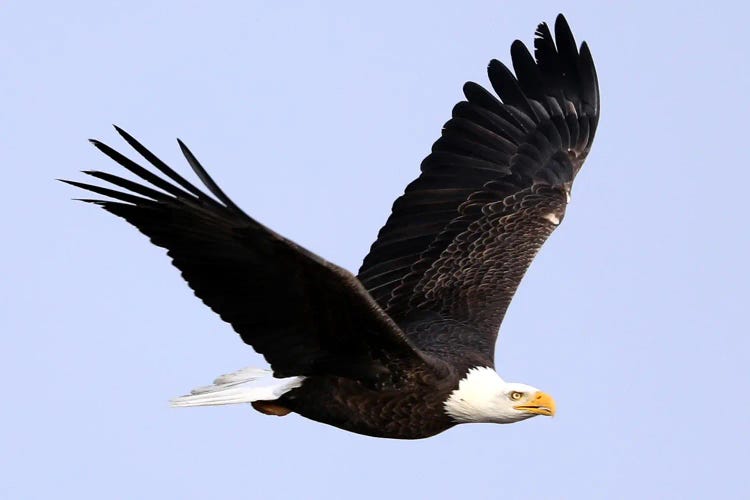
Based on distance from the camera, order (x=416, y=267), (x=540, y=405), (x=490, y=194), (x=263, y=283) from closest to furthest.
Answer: (x=263, y=283) → (x=540, y=405) → (x=416, y=267) → (x=490, y=194)

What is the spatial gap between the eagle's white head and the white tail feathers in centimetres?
93

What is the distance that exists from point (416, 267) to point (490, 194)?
41.8 inches

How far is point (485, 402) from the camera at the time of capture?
9523 millimetres

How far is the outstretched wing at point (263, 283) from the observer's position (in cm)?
843

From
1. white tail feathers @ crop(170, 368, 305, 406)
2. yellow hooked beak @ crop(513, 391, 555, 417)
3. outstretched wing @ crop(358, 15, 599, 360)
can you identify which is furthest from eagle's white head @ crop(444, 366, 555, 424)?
white tail feathers @ crop(170, 368, 305, 406)

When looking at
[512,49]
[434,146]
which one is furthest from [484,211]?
[512,49]

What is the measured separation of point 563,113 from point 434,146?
1129mm

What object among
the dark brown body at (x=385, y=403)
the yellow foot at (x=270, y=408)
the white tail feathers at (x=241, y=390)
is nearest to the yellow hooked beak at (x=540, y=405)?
the dark brown body at (x=385, y=403)

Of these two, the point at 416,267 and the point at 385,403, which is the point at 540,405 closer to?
the point at 385,403

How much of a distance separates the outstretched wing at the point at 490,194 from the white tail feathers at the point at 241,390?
4.27 feet

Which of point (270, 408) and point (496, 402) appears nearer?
point (496, 402)

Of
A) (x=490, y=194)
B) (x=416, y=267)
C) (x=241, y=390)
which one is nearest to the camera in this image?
(x=241, y=390)

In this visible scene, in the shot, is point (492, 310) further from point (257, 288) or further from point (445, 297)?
point (257, 288)

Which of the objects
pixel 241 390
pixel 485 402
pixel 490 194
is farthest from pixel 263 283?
pixel 490 194
